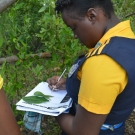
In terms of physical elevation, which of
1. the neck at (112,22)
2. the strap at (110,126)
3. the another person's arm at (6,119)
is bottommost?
the strap at (110,126)

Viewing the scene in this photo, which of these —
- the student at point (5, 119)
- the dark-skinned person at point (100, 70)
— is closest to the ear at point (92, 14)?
the dark-skinned person at point (100, 70)

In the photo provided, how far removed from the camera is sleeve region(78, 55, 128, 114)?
108cm

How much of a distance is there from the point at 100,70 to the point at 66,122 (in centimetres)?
46

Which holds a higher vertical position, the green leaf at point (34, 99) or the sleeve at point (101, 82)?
the sleeve at point (101, 82)

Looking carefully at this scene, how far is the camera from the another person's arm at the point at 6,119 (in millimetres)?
1073

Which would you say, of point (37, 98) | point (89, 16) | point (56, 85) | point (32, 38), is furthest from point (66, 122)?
point (32, 38)

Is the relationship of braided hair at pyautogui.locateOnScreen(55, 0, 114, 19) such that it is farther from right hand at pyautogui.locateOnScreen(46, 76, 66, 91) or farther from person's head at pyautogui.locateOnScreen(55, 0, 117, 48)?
right hand at pyautogui.locateOnScreen(46, 76, 66, 91)

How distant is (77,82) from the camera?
Result: 1.31 meters

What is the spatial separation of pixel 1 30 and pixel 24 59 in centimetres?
34

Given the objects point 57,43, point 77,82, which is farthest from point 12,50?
point 77,82

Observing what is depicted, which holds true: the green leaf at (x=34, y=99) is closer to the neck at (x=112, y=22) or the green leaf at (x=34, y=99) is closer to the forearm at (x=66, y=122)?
the forearm at (x=66, y=122)

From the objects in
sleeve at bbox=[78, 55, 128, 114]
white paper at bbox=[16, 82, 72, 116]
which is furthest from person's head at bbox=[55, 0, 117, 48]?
white paper at bbox=[16, 82, 72, 116]

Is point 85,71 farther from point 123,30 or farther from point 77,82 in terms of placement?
point 123,30

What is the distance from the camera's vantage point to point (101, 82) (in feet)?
3.55
